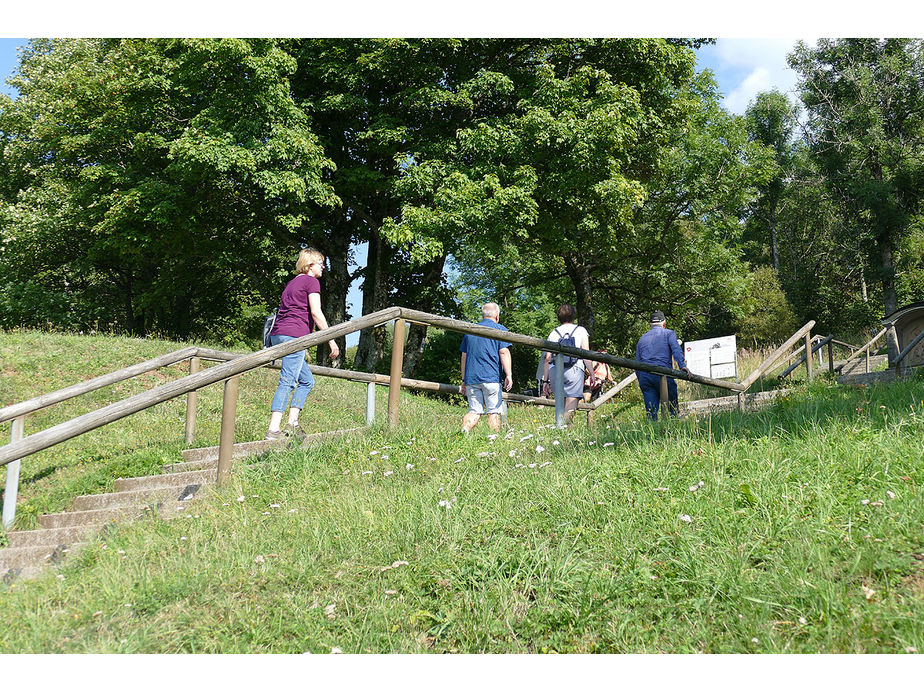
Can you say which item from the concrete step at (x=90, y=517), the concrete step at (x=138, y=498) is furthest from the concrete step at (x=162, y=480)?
the concrete step at (x=90, y=517)

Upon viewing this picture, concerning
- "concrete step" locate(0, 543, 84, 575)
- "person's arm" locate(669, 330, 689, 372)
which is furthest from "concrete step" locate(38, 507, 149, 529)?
"person's arm" locate(669, 330, 689, 372)

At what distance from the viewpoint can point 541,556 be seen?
333cm

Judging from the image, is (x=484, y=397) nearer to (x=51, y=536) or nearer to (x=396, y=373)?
(x=396, y=373)

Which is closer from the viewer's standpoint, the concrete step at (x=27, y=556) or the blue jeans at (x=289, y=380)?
the concrete step at (x=27, y=556)

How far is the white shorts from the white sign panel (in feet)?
33.0

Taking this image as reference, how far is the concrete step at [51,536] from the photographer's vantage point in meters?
4.94

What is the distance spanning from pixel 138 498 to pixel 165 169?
1289 centimetres

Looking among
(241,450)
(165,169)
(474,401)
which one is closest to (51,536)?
(241,450)

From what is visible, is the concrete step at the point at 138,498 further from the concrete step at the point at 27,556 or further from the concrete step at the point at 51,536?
the concrete step at the point at 27,556

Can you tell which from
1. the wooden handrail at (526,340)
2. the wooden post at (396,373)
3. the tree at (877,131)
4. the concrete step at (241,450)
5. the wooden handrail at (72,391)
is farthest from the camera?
the tree at (877,131)

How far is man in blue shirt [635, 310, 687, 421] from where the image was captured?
28.8ft

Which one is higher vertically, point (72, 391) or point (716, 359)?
point (716, 359)

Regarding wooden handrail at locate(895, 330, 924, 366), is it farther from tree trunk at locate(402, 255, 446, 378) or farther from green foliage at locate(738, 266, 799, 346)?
green foliage at locate(738, 266, 799, 346)

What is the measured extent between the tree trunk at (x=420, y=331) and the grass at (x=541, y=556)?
14.1m
